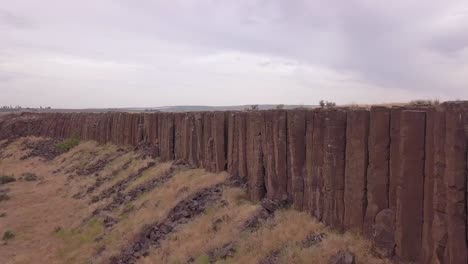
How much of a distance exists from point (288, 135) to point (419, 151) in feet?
15.8

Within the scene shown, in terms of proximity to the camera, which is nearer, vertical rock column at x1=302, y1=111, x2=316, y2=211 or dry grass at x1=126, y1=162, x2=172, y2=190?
vertical rock column at x1=302, y1=111, x2=316, y2=211

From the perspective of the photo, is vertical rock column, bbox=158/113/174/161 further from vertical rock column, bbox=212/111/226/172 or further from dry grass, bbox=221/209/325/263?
dry grass, bbox=221/209/325/263

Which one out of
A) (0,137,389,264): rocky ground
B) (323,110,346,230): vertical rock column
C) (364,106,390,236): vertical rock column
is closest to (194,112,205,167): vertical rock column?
(0,137,389,264): rocky ground

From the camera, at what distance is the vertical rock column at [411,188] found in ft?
30.5

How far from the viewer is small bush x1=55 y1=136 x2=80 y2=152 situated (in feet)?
138

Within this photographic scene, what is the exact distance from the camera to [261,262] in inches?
453

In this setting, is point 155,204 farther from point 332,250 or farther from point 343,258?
point 343,258

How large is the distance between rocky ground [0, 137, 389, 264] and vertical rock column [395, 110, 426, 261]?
62 centimetres

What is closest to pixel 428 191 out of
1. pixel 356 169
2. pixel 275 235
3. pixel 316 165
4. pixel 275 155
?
pixel 356 169

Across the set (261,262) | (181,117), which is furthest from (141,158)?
(261,262)

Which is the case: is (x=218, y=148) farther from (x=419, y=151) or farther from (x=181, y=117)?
(x=419, y=151)

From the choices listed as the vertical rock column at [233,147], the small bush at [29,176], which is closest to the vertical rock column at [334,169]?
the vertical rock column at [233,147]

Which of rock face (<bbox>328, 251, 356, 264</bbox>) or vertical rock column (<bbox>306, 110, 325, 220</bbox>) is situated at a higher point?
vertical rock column (<bbox>306, 110, 325, 220</bbox>)

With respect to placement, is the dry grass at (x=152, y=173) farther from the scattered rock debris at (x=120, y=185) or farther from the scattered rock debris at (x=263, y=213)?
the scattered rock debris at (x=263, y=213)
